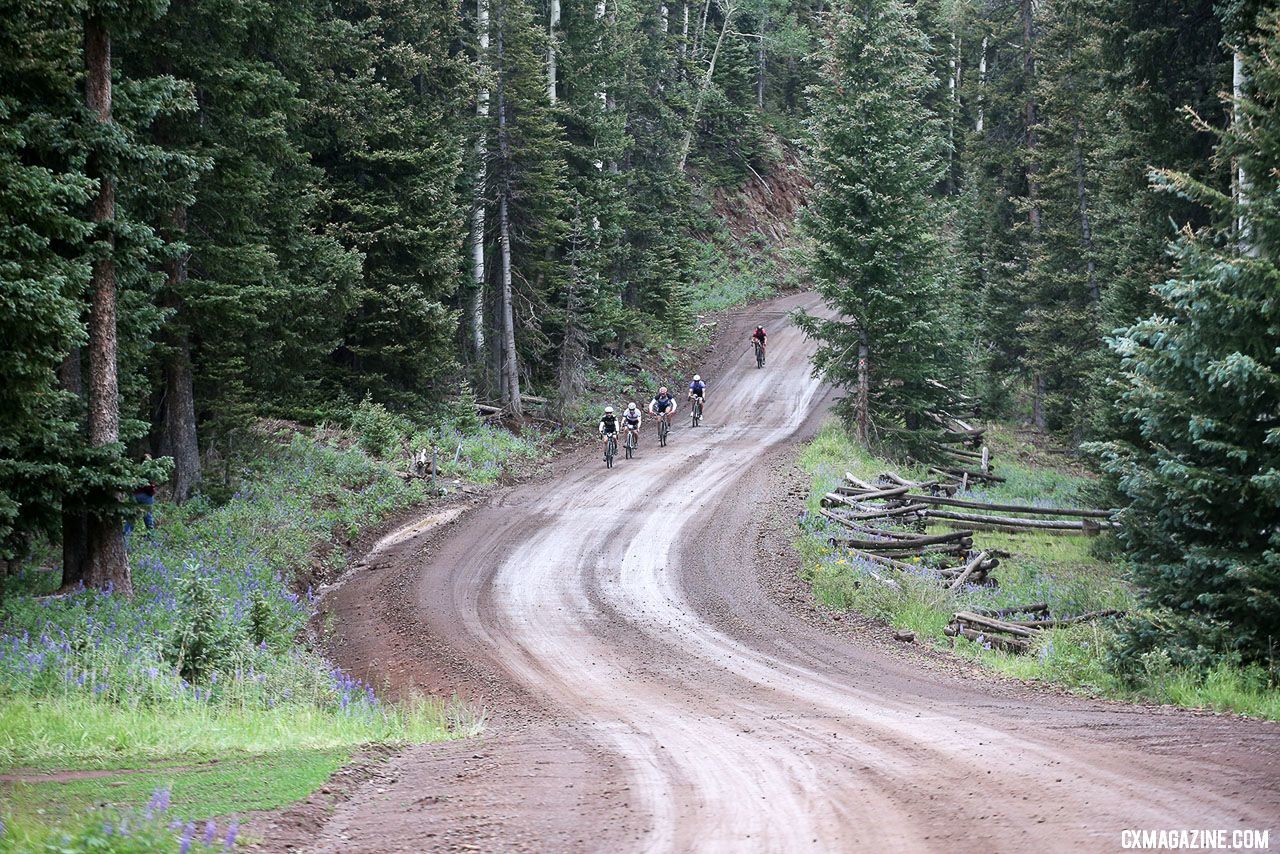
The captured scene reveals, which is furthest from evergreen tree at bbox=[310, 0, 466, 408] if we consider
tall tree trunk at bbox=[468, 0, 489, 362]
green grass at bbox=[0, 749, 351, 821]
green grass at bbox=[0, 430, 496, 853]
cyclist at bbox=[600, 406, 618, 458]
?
green grass at bbox=[0, 749, 351, 821]

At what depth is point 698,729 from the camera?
32.6ft

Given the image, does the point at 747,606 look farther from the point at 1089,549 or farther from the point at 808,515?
the point at 1089,549

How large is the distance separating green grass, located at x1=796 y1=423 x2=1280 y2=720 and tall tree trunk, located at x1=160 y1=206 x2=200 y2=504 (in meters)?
12.0

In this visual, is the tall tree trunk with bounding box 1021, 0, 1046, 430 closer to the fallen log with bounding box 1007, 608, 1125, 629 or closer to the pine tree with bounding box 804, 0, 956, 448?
the pine tree with bounding box 804, 0, 956, 448

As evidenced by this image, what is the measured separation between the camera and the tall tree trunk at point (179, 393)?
17.5 meters

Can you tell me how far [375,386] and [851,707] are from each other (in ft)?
65.6

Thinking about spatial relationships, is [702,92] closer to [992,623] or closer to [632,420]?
[632,420]

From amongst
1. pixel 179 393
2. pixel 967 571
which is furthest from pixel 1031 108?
pixel 179 393

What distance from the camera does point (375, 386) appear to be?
2781 centimetres

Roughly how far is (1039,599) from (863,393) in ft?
47.9

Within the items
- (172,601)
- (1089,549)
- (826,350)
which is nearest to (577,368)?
(826,350)

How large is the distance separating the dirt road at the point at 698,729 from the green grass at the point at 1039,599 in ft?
2.40

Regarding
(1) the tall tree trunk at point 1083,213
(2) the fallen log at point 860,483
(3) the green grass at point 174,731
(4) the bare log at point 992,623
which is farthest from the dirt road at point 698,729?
(1) the tall tree trunk at point 1083,213

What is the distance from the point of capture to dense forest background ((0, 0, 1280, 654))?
1132 centimetres
